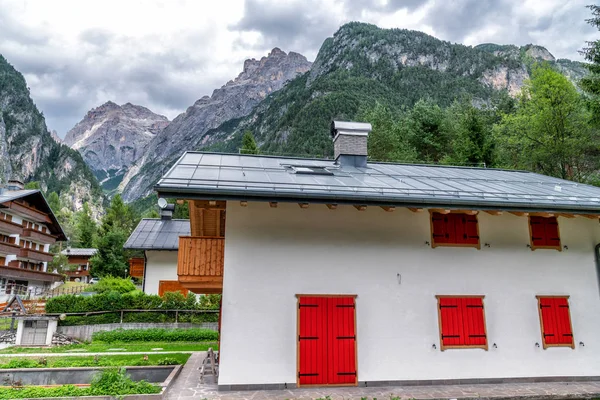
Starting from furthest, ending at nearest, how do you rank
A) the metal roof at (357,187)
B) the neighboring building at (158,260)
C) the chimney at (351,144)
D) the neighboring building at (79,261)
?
the neighboring building at (79,261), the neighboring building at (158,260), the chimney at (351,144), the metal roof at (357,187)

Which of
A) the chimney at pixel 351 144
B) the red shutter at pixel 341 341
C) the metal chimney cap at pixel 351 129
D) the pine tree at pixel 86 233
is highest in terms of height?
the pine tree at pixel 86 233

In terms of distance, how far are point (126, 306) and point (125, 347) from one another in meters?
3.66

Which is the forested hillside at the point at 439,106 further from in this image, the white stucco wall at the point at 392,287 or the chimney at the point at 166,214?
the chimney at the point at 166,214

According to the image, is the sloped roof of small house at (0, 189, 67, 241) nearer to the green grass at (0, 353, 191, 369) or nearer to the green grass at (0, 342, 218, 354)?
the green grass at (0, 342, 218, 354)

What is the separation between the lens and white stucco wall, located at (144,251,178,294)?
75.4 ft

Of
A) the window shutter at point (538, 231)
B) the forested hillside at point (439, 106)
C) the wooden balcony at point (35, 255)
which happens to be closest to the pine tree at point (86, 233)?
the wooden balcony at point (35, 255)

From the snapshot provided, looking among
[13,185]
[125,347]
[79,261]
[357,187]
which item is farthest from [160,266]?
[79,261]

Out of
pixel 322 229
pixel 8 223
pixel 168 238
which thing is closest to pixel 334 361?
pixel 322 229

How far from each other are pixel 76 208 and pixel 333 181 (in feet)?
438

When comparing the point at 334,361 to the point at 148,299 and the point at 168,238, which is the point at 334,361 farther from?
the point at 168,238

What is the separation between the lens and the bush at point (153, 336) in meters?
17.1

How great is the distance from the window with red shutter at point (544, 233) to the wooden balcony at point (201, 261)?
778 cm

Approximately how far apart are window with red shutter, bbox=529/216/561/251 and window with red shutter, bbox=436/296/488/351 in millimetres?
2203

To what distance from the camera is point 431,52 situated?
344 feet
